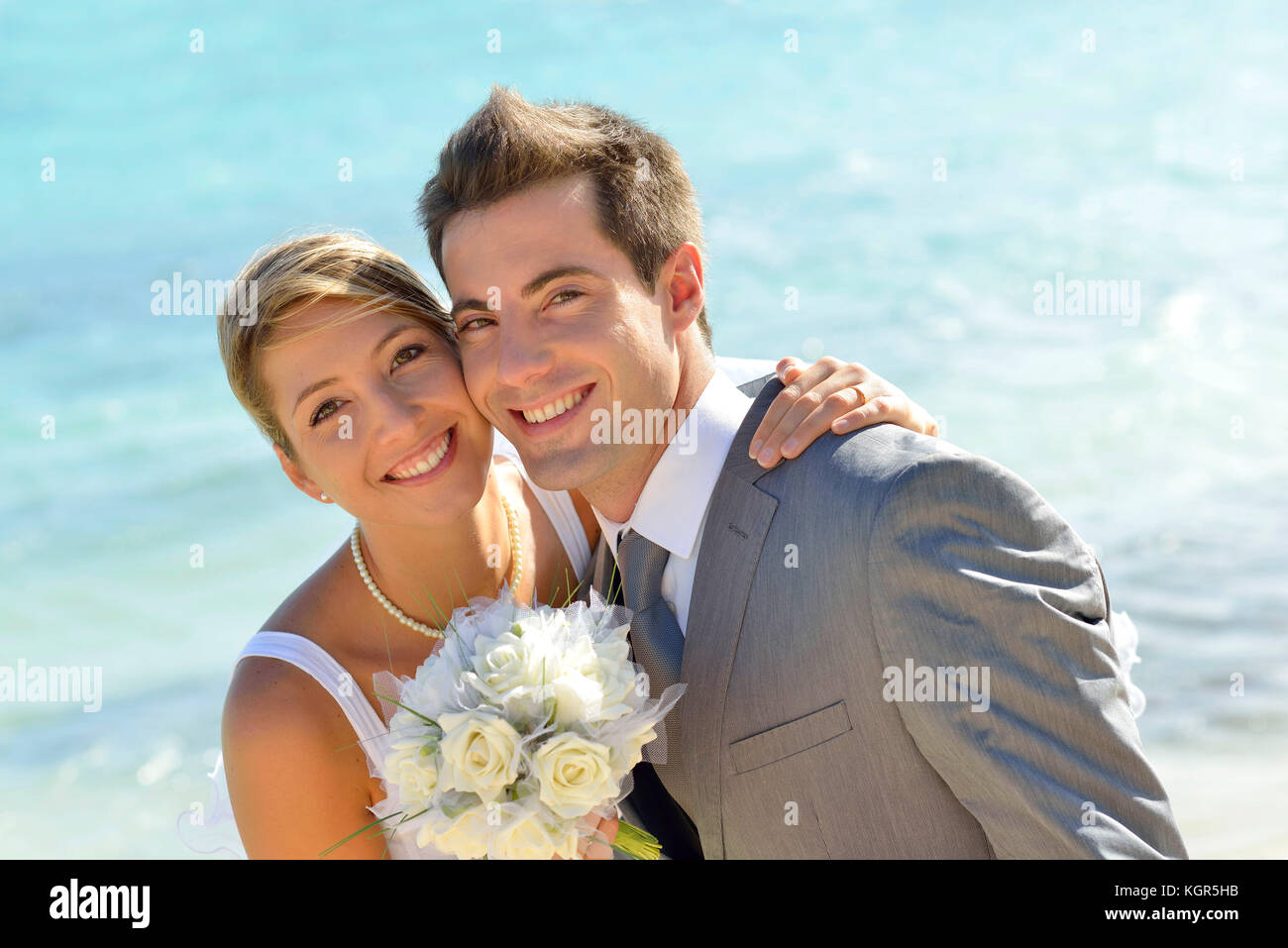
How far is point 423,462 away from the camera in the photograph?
3.94 m

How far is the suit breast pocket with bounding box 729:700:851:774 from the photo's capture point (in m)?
3.21

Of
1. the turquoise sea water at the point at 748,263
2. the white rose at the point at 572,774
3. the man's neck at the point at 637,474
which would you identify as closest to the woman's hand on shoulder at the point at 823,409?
the man's neck at the point at 637,474

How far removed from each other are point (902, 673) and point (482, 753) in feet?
3.47

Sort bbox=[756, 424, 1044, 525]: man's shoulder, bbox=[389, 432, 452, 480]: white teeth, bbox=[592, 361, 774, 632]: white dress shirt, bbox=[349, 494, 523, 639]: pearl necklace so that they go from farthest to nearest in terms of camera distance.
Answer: bbox=[349, 494, 523, 639]: pearl necklace
bbox=[389, 432, 452, 480]: white teeth
bbox=[592, 361, 774, 632]: white dress shirt
bbox=[756, 424, 1044, 525]: man's shoulder

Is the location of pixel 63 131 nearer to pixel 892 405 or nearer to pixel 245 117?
pixel 245 117

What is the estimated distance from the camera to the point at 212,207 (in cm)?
1655

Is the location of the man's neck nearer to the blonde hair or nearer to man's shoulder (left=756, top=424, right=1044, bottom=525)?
man's shoulder (left=756, top=424, right=1044, bottom=525)

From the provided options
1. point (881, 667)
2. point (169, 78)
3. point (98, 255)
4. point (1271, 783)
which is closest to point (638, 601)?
point (881, 667)

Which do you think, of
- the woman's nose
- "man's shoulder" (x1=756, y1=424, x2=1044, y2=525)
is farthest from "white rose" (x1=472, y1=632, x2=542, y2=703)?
the woman's nose

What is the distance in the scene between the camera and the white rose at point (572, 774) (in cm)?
287

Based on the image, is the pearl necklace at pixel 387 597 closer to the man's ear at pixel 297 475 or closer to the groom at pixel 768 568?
the man's ear at pixel 297 475

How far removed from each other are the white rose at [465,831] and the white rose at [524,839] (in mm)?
39

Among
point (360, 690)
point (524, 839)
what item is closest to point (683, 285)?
point (360, 690)

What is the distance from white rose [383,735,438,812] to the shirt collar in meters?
0.94
